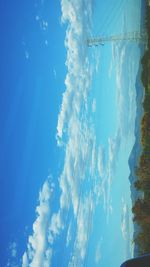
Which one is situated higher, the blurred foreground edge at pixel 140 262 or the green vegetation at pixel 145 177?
the green vegetation at pixel 145 177

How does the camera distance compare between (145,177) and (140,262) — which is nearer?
(140,262)

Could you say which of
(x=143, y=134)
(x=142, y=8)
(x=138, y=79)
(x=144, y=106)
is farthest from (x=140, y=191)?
(x=142, y=8)

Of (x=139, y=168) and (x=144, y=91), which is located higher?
(x=144, y=91)

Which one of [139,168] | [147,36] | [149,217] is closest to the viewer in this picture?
[149,217]

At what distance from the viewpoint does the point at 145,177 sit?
36.4 meters

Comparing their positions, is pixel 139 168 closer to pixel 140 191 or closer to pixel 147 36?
pixel 140 191

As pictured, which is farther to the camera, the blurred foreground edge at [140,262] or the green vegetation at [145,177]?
the green vegetation at [145,177]

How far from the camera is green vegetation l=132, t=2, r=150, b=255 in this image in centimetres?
3347

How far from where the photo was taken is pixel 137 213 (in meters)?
33.5

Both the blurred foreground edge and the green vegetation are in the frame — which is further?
the green vegetation

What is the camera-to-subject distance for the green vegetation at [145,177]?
33469 millimetres

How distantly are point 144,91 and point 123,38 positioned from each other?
11.6 m

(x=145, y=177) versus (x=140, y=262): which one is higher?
(x=145, y=177)

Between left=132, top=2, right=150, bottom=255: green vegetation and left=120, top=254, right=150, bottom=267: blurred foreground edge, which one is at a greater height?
left=132, top=2, right=150, bottom=255: green vegetation
